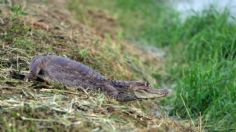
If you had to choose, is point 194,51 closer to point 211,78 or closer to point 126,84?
point 211,78

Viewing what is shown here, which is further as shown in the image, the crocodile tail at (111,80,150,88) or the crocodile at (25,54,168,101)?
the crocodile tail at (111,80,150,88)

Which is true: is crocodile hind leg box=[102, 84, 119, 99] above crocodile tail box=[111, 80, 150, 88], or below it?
below

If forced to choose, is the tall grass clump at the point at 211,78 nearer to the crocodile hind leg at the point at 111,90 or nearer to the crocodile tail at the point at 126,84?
the crocodile tail at the point at 126,84

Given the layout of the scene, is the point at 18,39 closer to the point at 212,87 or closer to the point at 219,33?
the point at 212,87

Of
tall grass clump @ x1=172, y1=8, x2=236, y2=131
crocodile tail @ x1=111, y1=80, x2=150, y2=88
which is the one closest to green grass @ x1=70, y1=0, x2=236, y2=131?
tall grass clump @ x1=172, y1=8, x2=236, y2=131

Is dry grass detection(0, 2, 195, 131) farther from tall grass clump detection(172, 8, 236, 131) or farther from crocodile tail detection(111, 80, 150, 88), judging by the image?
tall grass clump detection(172, 8, 236, 131)

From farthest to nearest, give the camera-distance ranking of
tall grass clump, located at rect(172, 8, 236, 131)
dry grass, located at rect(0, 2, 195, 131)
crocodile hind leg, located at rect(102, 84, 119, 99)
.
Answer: tall grass clump, located at rect(172, 8, 236, 131) → crocodile hind leg, located at rect(102, 84, 119, 99) → dry grass, located at rect(0, 2, 195, 131)

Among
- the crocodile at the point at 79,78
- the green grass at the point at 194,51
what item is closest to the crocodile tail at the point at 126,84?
the crocodile at the point at 79,78
